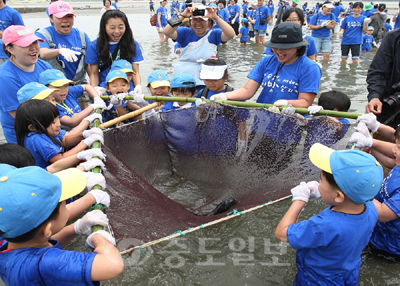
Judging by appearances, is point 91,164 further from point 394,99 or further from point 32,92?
point 394,99

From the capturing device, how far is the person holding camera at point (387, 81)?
3234mm

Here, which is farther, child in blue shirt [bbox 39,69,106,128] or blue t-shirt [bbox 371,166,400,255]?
child in blue shirt [bbox 39,69,106,128]

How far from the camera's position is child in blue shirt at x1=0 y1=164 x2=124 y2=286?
50.1 inches

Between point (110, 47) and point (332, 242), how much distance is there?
139 inches

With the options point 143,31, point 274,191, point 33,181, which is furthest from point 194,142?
point 143,31

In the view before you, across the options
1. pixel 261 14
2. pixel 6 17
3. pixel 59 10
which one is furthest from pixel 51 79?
pixel 261 14

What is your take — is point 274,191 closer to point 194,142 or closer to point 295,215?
point 295,215

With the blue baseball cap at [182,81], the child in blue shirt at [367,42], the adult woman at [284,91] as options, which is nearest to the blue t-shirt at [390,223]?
the adult woman at [284,91]

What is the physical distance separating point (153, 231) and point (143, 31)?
17886 millimetres

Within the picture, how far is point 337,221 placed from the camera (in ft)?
5.29

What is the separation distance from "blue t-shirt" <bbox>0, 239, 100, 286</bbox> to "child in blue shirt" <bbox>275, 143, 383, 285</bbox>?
1.10m

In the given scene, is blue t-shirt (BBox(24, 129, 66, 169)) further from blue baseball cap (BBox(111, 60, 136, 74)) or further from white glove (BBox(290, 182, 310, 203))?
white glove (BBox(290, 182, 310, 203))

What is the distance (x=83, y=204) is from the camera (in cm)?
181

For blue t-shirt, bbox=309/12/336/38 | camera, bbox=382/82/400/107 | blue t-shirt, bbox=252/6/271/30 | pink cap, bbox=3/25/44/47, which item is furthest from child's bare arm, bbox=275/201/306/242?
blue t-shirt, bbox=252/6/271/30
